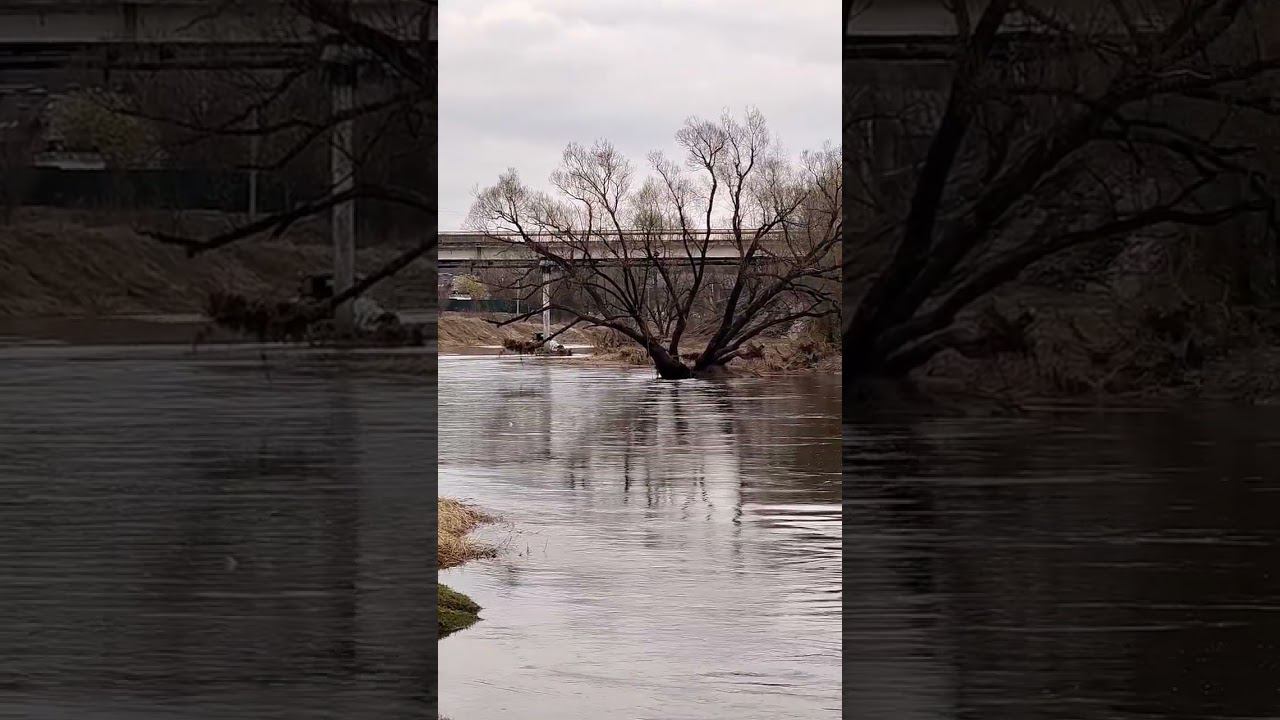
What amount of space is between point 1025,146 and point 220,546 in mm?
2373

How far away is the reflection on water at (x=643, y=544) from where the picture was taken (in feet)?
52.0

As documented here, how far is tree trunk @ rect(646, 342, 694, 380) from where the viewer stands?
1052 inches

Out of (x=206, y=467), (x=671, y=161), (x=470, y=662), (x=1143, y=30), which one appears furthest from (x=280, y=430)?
(x=671, y=161)

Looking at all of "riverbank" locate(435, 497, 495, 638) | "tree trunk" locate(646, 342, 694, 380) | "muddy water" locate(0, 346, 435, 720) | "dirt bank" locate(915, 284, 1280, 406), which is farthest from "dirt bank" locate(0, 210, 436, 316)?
"tree trunk" locate(646, 342, 694, 380)

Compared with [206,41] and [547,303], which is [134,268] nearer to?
[206,41]

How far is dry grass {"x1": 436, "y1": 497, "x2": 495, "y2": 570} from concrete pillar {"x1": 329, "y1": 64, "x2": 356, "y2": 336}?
13.7 metres

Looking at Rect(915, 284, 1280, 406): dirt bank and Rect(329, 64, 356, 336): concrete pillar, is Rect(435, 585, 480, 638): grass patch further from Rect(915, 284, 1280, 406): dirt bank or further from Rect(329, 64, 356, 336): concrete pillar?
Rect(915, 284, 1280, 406): dirt bank

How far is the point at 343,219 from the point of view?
372 centimetres

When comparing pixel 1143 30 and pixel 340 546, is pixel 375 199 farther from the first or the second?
pixel 1143 30

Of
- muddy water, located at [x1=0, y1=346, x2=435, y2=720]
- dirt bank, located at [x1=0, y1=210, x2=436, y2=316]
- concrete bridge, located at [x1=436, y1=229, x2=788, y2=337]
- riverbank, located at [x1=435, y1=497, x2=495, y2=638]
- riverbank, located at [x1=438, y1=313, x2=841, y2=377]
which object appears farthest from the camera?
riverbank, located at [x1=438, y1=313, x2=841, y2=377]

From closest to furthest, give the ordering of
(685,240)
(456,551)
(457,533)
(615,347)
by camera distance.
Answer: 1. (456,551)
2. (457,533)
3. (685,240)
4. (615,347)

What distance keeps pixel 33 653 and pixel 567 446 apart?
22440mm

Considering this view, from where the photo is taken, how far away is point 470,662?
15.7 meters

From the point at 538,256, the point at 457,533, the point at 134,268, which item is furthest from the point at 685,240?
the point at 134,268
